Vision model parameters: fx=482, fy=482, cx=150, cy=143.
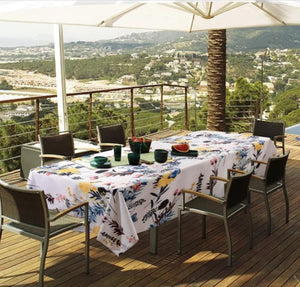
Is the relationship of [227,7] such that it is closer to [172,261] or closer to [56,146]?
[56,146]

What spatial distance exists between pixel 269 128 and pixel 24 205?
400 centimetres

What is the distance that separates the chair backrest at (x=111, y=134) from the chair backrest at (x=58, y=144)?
1.36ft

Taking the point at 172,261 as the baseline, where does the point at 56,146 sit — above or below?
above

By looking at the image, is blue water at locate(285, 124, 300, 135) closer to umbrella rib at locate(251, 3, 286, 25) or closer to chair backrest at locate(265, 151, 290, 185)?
umbrella rib at locate(251, 3, 286, 25)

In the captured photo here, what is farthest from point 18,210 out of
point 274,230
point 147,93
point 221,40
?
point 147,93

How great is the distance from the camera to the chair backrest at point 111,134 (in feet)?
18.3

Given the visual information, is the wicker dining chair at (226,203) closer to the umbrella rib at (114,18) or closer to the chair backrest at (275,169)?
the chair backrest at (275,169)

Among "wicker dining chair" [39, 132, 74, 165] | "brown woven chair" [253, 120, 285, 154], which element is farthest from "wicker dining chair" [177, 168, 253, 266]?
"brown woven chair" [253, 120, 285, 154]

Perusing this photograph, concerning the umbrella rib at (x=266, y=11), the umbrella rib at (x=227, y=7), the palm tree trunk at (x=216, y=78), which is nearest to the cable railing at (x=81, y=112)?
the palm tree trunk at (x=216, y=78)

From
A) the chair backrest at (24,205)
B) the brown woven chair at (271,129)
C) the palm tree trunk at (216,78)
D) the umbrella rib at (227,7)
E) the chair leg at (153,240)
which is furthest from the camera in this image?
the palm tree trunk at (216,78)

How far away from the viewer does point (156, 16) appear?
5.84m

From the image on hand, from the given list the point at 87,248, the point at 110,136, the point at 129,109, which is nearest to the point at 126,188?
the point at 87,248

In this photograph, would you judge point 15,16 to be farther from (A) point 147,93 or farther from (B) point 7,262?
(A) point 147,93

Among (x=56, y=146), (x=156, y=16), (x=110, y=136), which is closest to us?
(x=56, y=146)
